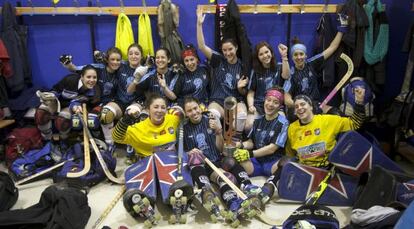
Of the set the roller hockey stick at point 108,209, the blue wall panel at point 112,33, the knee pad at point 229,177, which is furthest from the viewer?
the blue wall panel at point 112,33

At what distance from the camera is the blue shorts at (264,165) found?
9.34 feet

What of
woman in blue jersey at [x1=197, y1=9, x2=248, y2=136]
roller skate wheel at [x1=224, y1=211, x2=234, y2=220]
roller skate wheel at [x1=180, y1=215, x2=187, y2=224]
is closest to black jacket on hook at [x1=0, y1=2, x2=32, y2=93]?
woman in blue jersey at [x1=197, y1=9, x2=248, y2=136]

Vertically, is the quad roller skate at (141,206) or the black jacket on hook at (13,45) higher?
the black jacket on hook at (13,45)

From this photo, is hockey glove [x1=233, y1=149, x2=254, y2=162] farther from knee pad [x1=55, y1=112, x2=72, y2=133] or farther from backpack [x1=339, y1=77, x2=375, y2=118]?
knee pad [x1=55, y1=112, x2=72, y2=133]

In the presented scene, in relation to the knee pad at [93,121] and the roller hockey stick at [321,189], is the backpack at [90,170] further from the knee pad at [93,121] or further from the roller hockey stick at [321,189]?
the roller hockey stick at [321,189]

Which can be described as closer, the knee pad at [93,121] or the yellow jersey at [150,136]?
the yellow jersey at [150,136]

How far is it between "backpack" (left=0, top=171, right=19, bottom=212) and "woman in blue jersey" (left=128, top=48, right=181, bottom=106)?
1236 millimetres

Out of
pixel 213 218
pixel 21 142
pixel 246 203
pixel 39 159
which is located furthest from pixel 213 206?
pixel 21 142

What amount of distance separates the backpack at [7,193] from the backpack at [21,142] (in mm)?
580

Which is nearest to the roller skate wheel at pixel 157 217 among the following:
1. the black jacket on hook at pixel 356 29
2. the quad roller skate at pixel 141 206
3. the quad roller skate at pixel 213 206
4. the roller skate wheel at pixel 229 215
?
the quad roller skate at pixel 141 206

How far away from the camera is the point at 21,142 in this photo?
3131 mm

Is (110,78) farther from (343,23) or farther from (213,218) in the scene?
(343,23)

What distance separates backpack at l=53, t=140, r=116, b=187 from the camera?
108 inches

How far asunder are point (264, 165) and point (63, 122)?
1.65 meters
